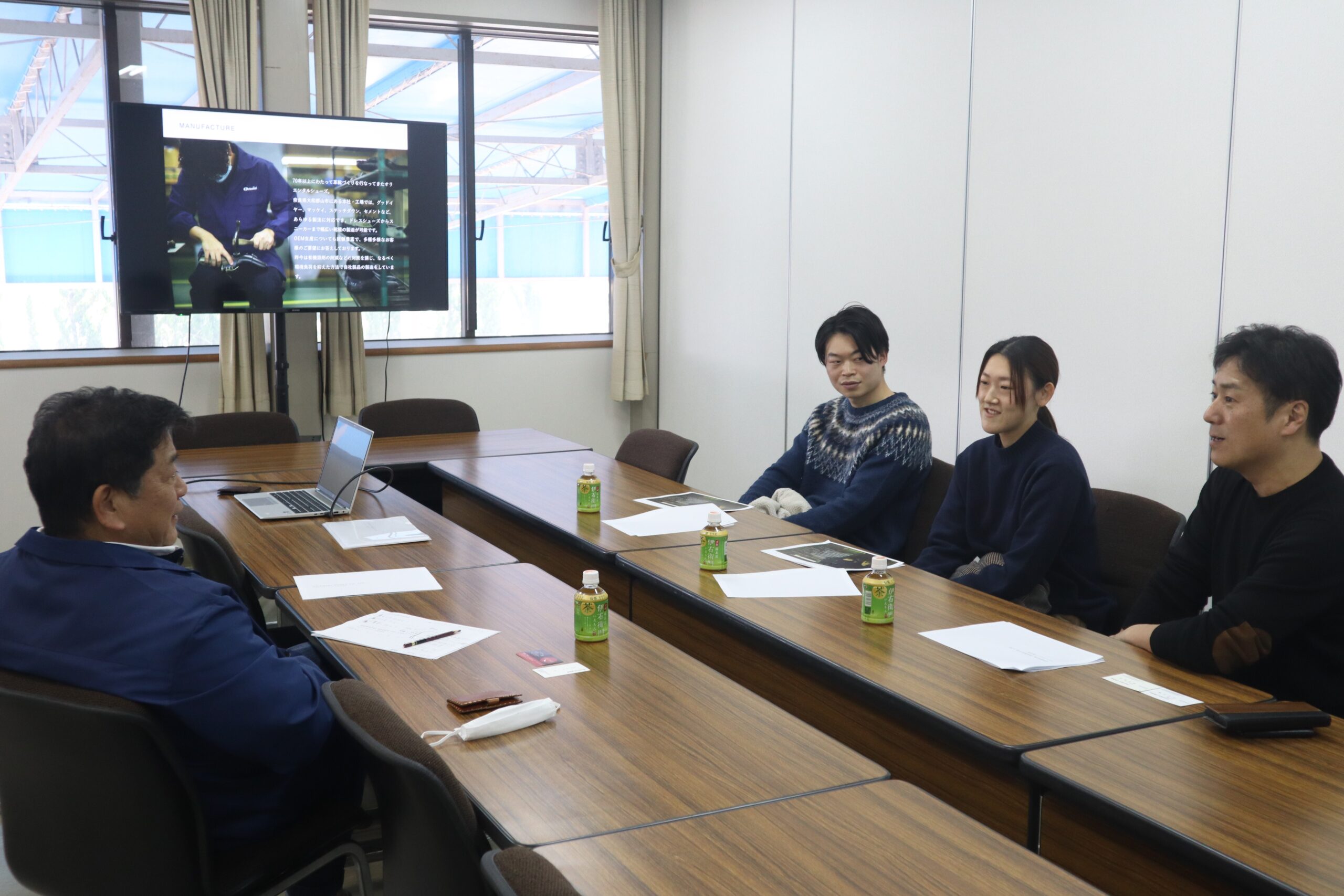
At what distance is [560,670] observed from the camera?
203cm

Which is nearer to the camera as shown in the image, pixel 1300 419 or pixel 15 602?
pixel 15 602

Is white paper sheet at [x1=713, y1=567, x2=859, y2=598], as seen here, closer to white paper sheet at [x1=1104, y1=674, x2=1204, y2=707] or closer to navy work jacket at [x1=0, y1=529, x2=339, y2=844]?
white paper sheet at [x1=1104, y1=674, x2=1204, y2=707]

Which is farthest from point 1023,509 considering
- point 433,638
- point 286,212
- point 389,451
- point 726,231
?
point 286,212

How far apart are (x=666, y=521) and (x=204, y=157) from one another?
11.0ft

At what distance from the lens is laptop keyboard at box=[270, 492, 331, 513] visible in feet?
11.0

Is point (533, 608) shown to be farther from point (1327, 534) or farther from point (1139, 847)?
point (1327, 534)

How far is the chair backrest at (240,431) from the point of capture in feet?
14.8

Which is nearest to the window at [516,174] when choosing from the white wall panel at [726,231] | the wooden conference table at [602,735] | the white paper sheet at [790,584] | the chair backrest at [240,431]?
the white wall panel at [726,231]

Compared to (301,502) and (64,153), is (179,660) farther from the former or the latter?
(64,153)

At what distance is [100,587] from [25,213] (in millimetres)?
4738

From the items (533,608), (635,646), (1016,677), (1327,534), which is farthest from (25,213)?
(1327,534)

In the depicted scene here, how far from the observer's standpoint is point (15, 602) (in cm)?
172

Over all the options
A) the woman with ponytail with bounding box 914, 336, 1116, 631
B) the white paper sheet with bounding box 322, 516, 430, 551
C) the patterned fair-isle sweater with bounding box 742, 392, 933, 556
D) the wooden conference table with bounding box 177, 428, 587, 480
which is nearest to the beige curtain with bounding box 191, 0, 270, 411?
the wooden conference table with bounding box 177, 428, 587, 480

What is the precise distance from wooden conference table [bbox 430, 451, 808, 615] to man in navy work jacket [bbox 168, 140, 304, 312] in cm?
187
